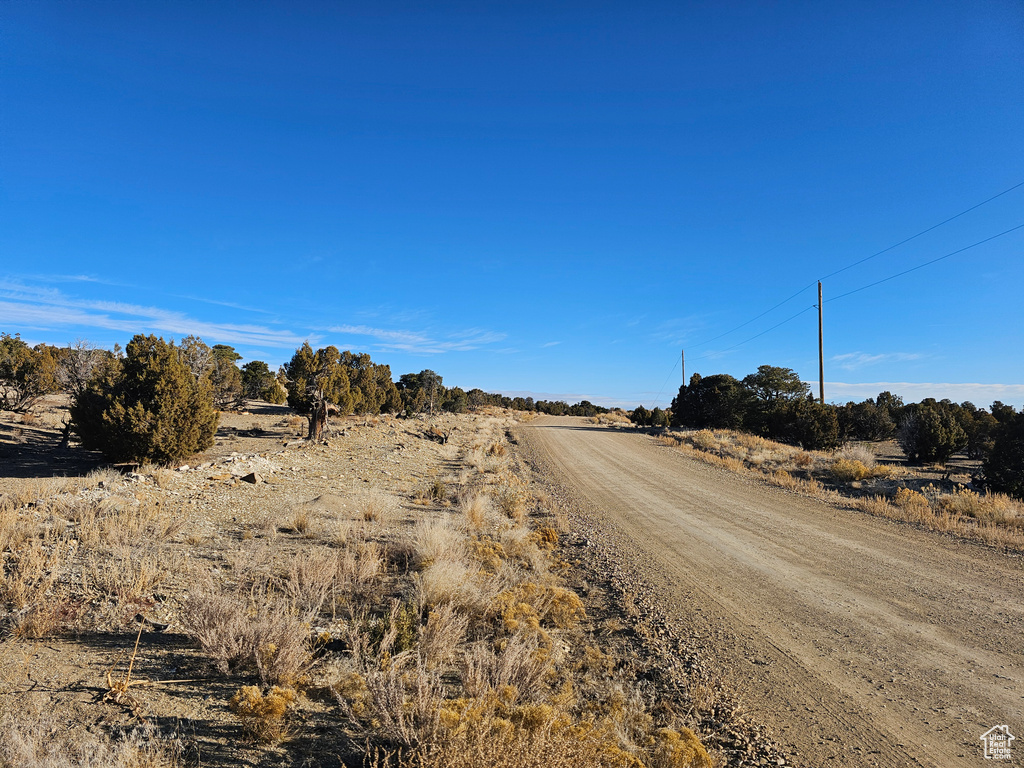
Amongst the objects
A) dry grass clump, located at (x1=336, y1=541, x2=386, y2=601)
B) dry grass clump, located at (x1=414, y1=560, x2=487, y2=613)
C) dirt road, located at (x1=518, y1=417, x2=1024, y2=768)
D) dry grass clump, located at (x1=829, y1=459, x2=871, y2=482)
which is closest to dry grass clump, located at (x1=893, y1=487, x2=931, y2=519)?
dirt road, located at (x1=518, y1=417, x2=1024, y2=768)

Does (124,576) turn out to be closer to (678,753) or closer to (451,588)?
(451,588)

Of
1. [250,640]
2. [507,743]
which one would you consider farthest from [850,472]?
[250,640]

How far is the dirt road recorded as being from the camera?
11.7 feet

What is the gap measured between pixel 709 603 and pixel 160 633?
602 centimetres

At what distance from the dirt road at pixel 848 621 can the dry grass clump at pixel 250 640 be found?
3.81 m

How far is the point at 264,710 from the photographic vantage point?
10.2ft

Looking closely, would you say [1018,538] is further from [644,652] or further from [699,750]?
[699,750]

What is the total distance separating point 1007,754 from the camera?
3.24m

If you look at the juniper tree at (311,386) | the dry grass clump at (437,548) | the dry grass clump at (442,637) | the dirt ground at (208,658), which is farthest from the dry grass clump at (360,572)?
the juniper tree at (311,386)

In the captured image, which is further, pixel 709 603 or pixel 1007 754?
pixel 709 603

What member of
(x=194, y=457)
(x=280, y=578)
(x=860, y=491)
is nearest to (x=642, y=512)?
(x=860, y=491)

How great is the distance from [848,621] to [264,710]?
6.01m

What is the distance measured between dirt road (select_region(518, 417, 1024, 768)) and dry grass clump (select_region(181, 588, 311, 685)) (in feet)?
12.5

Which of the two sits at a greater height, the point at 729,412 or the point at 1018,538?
the point at 729,412
